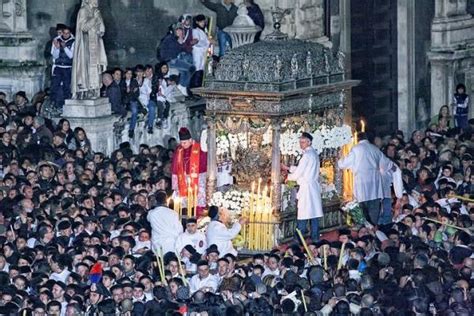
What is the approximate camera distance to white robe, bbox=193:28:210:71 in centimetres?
5743

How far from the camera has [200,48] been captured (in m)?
57.6

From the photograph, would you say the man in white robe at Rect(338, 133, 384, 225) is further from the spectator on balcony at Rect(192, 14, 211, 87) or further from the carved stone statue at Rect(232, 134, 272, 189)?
the spectator on balcony at Rect(192, 14, 211, 87)

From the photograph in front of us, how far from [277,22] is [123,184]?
3.56 metres

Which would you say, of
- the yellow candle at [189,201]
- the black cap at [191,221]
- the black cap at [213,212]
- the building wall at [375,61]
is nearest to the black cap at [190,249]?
the black cap at [191,221]

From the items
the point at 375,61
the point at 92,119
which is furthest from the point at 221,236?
the point at 375,61

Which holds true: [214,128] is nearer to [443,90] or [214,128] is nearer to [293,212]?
[293,212]

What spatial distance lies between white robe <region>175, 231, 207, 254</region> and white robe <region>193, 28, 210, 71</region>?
10.1 metres

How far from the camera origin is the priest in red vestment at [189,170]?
49969 mm

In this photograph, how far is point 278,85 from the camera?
4869 cm

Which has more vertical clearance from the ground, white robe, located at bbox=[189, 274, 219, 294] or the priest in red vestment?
the priest in red vestment

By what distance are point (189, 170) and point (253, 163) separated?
1.04 meters

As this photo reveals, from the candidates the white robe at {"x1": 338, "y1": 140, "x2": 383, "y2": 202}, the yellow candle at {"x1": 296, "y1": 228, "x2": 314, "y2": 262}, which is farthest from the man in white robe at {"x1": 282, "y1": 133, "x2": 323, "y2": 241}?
the white robe at {"x1": 338, "y1": 140, "x2": 383, "y2": 202}

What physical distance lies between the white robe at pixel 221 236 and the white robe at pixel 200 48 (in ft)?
32.7

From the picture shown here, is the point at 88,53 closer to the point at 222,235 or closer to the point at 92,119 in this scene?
the point at 92,119
